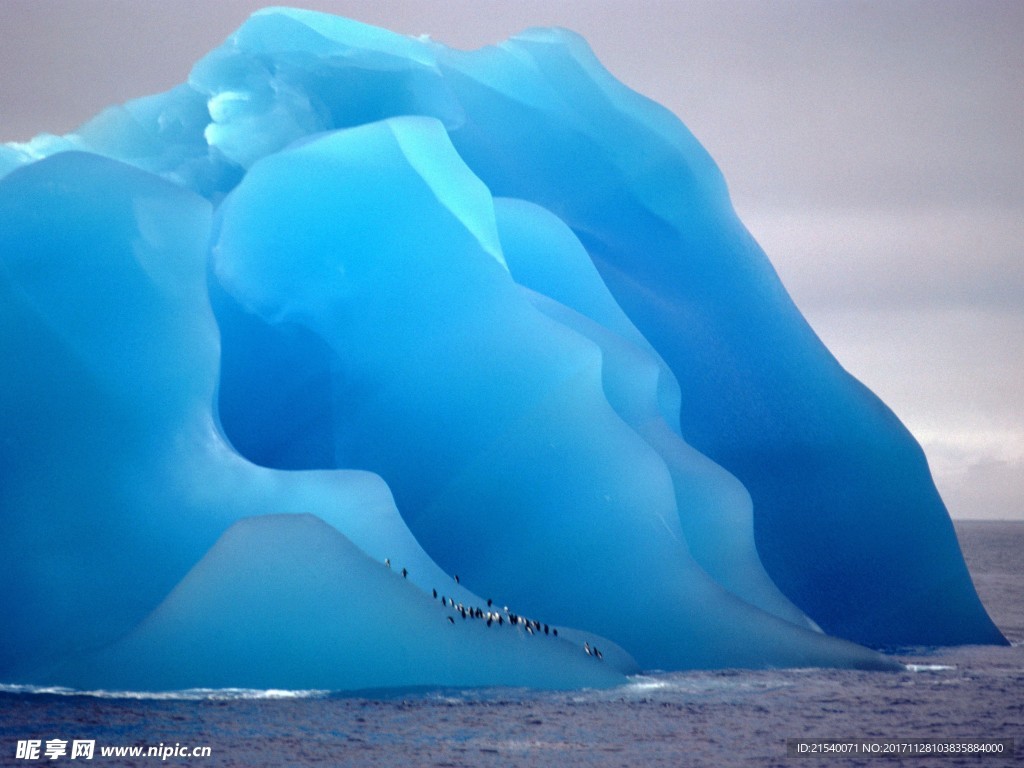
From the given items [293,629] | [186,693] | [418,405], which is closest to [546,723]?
[293,629]

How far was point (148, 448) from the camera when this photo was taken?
765 inches

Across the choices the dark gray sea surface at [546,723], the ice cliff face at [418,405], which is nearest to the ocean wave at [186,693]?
the dark gray sea surface at [546,723]

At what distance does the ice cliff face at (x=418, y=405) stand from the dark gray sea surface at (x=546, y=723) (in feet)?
2.01

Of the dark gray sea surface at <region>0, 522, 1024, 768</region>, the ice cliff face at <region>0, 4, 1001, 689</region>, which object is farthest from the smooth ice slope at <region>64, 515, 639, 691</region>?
the dark gray sea surface at <region>0, 522, 1024, 768</region>

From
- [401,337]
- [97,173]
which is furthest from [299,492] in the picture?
[97,173]

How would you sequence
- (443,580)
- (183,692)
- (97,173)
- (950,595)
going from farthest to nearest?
1. (950,595)
2. (97,173)
3. (443,580)
4. (183,692)

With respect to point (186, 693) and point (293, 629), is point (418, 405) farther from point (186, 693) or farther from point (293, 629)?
point (186, 693)

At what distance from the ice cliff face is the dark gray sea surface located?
0.61 m

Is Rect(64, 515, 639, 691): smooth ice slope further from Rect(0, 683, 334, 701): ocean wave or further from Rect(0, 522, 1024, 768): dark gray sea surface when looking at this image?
Rect(0, 522, 1024, 768): dark gray sea surface

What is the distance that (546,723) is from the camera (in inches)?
659

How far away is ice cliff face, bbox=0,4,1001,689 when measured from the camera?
729 inches

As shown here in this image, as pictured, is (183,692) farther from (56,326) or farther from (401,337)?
(401,337)

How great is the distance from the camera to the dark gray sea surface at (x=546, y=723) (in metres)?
15.1

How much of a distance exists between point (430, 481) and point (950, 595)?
9009 mm
